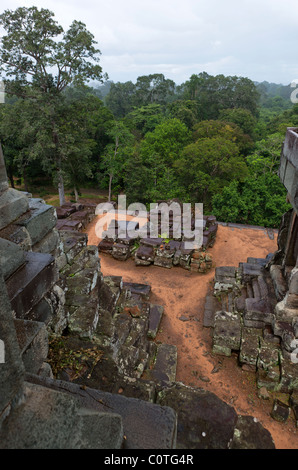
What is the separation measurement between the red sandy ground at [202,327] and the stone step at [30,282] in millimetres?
3716

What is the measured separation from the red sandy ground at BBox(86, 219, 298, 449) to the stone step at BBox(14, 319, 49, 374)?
12.9 feet

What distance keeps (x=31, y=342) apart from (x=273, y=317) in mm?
4970

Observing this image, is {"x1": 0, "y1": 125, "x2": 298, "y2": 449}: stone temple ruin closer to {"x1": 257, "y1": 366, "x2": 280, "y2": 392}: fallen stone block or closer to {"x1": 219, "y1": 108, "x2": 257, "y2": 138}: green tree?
{"x1": 257, "y1": 366, "x2": 280, "y2": 392}: fallen stone block

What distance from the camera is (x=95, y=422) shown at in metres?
1.33

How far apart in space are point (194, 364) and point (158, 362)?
82cm

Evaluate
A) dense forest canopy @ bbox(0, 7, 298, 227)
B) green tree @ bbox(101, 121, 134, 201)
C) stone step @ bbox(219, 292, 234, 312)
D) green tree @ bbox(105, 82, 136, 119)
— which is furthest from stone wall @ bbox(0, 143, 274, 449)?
green tree @ bbox(105, 82, 136, 119)

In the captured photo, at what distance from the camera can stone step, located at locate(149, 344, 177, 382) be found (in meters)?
4.85

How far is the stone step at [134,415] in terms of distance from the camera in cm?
154

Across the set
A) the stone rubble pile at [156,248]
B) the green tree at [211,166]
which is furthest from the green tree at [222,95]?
the stone rubble pile at [156,248]

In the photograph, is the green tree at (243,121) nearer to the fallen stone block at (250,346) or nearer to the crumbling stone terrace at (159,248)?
the crumbling stone terrace at (159,248)

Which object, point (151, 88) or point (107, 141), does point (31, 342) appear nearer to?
point (107, 141)

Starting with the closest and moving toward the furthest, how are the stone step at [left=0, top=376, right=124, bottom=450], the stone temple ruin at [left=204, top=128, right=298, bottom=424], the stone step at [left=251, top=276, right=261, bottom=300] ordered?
the stone step at [left=0, top=376, right=124, bottom=450]
the stone temple ruin at [left=204, top=128, right=298, bottom=424]
the stone step at [left=251, top=276, right=261, bottom=300]

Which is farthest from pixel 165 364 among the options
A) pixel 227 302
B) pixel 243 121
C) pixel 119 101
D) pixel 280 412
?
pixel 119 101

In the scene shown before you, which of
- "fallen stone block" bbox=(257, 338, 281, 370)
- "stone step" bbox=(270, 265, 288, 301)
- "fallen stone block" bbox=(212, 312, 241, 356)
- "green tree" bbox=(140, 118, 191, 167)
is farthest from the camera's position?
"green tree" bbox=(140, 118, 191, 167)
